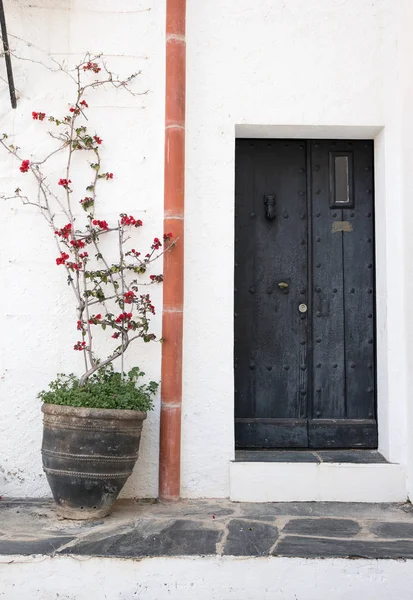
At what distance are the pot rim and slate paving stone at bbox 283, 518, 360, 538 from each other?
1.03 m

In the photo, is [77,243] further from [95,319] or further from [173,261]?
[173,261]

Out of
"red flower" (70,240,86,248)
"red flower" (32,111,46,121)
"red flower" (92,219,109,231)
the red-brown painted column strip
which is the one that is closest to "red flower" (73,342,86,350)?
the red-brown painted column strip

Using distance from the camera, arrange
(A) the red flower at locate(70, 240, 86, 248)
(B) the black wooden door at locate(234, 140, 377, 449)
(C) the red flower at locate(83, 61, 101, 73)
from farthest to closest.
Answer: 1. (B) the black wooden door at locate(234, 140, 377, 449)
2. (C) the red flower at locate(83, 61, 101, 73)
3. (A) the red flower at locate(70, 240, 86, 248)

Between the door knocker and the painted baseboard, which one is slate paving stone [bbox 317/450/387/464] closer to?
the painted baseboard

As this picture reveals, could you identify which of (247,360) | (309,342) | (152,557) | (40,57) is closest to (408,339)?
(309,342)

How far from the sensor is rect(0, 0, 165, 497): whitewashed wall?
4082 mm

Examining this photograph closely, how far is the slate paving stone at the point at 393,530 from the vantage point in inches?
133

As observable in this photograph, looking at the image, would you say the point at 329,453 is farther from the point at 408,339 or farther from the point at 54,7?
the point at 54,7


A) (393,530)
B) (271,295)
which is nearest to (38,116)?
(271,295)

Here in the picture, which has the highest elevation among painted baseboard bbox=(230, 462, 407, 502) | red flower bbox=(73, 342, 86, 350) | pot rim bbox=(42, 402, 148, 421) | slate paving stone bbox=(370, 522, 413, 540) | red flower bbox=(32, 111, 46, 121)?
red flower bbox=(32, 111, 46, 121)

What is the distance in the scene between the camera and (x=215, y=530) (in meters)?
3.43

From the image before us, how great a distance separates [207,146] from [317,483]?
2.19 meters

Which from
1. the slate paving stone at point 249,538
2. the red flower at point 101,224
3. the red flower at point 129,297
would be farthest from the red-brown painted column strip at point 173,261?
the slate paving stone at point 249,538

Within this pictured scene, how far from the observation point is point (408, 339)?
404cm
